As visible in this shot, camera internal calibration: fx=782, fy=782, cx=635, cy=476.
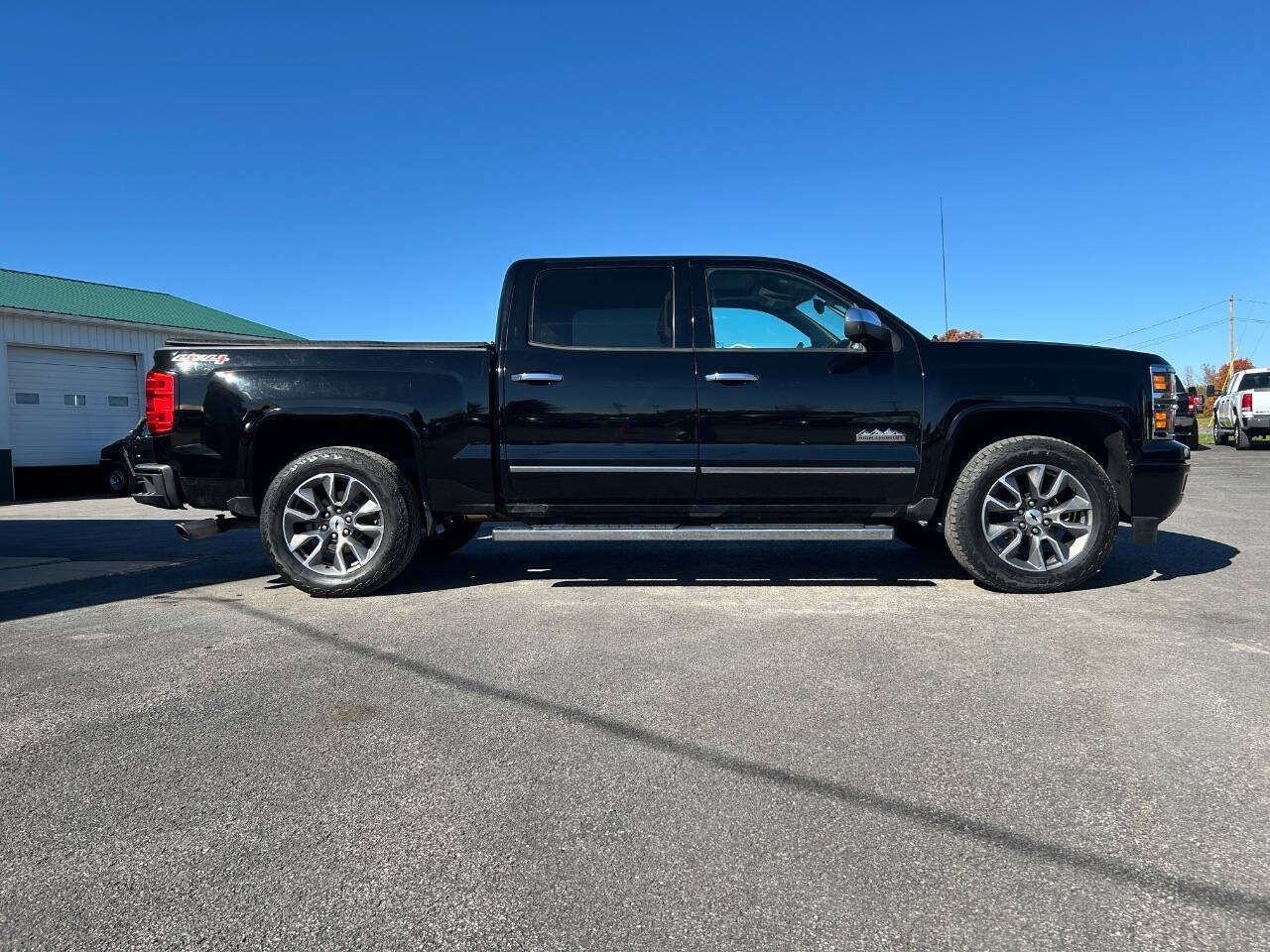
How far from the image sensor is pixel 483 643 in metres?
3.81

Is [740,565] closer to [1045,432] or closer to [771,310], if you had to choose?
[771,310]

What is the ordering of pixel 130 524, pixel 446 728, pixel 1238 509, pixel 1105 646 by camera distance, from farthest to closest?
pixel 130 524 → pixel 1238 509 → pixel 1105 646 → pixel 446 728

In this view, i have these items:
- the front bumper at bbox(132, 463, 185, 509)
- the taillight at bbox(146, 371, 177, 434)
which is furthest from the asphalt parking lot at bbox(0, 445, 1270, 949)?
the taillight at bbox(146, 371, 177, 434)

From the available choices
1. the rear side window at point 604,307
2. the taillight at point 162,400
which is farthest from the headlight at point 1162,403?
the taillight at point 162,400

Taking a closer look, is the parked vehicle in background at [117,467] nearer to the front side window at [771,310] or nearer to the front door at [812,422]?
the front side window at [771,310]

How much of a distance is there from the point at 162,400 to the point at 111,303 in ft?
55.6

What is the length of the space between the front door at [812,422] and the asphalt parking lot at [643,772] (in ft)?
2.26

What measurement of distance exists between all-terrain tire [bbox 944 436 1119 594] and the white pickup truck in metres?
20.7

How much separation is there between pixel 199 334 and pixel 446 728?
1775 cm

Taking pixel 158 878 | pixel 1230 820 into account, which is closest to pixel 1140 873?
pixel 1230 820

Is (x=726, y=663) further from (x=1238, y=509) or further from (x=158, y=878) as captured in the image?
(x=1238, y=509)

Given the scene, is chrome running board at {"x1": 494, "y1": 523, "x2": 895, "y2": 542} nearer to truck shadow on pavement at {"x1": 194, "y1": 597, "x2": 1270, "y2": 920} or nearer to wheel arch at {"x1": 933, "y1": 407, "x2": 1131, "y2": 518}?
wheel arch at {"x1": 933, "y1": 407, "x2": 1131, "y2": 518}

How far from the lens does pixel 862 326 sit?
4625mm

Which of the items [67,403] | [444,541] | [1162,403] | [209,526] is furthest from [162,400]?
[67,403]
